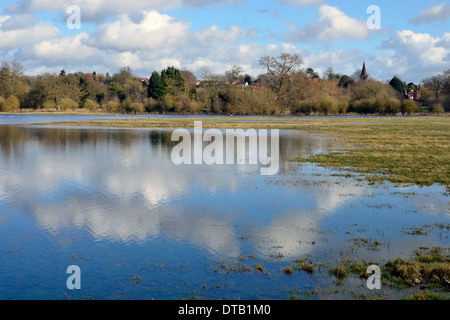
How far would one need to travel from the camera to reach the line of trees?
9550cm

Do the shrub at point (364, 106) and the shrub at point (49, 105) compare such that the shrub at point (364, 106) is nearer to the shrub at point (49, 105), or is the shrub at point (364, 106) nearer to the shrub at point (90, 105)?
the shrub at point (90, 105)

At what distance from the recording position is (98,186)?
53.7 ft

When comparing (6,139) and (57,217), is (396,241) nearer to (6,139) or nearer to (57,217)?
(57,217)

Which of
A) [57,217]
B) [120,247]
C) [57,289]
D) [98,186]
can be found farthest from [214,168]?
[57,289]

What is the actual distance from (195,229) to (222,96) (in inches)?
3681

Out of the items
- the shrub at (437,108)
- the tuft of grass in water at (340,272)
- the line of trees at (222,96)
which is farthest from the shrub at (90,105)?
the tuft of grass in water at (340,272)

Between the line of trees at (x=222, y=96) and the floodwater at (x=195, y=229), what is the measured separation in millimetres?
78358

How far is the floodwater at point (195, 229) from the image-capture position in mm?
7789

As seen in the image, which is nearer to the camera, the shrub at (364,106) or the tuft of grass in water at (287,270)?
the tuft of grass in water at (287,270)

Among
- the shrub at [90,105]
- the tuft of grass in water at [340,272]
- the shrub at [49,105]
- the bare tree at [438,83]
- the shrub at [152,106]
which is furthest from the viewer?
the bare tree at [438,83]

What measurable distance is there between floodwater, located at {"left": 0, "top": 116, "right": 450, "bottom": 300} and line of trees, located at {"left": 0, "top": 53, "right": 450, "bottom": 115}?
78358 millimetres

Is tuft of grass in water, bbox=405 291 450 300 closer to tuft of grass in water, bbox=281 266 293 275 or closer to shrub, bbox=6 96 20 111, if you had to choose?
tuft of grass in water, bbox=281 266 293 275

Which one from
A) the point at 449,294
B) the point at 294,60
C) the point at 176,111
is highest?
the point at 294,60

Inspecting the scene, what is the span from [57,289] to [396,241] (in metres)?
7.60
